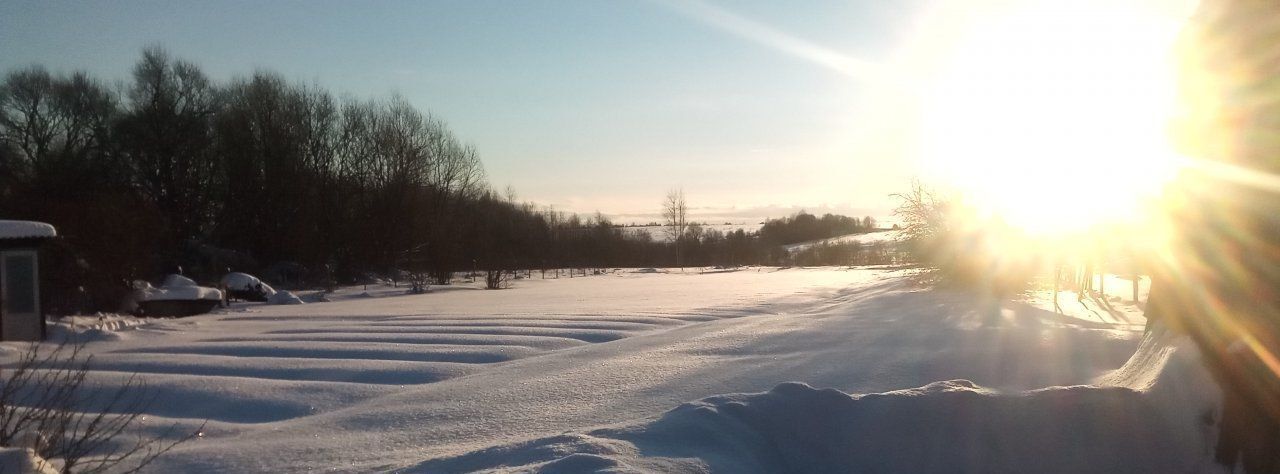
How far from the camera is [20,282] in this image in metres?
12.4

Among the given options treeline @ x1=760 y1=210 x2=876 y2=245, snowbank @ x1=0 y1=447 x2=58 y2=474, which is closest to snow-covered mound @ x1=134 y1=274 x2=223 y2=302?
snowbank @ x1=0 y1=447 x2=58 y2=474

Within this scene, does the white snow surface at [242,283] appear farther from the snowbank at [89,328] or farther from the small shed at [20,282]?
the small shed at [20,282]

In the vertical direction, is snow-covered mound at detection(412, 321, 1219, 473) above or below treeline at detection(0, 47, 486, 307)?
below

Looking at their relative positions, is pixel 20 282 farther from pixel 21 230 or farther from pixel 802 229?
pixel 802 229

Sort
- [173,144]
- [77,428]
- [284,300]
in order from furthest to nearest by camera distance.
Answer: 1. [173,144]
2. [284,300]
3. [77,428]

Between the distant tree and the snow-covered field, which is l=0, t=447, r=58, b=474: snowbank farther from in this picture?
the distant tree

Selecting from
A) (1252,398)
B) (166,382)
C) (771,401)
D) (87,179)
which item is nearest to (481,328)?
(166,382)

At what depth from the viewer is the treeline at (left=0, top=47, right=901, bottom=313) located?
2677cm

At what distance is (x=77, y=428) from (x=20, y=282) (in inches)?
380

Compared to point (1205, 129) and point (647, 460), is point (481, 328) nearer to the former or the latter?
point (647, 460)

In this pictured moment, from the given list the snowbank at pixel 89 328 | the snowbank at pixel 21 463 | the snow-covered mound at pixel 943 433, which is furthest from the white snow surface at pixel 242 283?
the snow-covered mound at pixel 943 433

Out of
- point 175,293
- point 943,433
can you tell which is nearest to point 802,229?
point 175,293

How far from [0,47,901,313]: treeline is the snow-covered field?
13476 millimetres

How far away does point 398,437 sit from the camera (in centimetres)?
572
